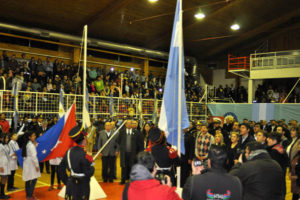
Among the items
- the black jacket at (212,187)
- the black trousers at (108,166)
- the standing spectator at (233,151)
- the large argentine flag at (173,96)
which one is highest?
the large argentine flag at (173,96)

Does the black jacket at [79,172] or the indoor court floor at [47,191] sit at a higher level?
the black jacket at [79,172]

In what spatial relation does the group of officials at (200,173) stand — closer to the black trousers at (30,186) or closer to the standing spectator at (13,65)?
the black trousers at (30,186)

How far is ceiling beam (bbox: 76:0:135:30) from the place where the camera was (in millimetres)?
16453

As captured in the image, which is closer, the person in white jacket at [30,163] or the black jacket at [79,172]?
the black jacket at [79,172]

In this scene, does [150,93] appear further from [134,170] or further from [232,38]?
[134,170]

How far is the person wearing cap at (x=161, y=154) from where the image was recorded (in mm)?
4590

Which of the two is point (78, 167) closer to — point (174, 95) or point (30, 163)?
point (174, 95)

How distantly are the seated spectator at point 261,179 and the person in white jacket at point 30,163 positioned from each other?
14.8 ft

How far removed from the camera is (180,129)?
460 centimetres

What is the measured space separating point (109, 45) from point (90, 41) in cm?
151

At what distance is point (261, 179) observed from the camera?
3.12 m

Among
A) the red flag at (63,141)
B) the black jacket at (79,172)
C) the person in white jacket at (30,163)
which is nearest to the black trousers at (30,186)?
the person in white jacket at (30,163)

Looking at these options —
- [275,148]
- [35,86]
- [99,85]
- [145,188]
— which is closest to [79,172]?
[145,188]

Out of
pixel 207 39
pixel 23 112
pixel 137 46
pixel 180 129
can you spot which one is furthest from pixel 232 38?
pixel 180 129
